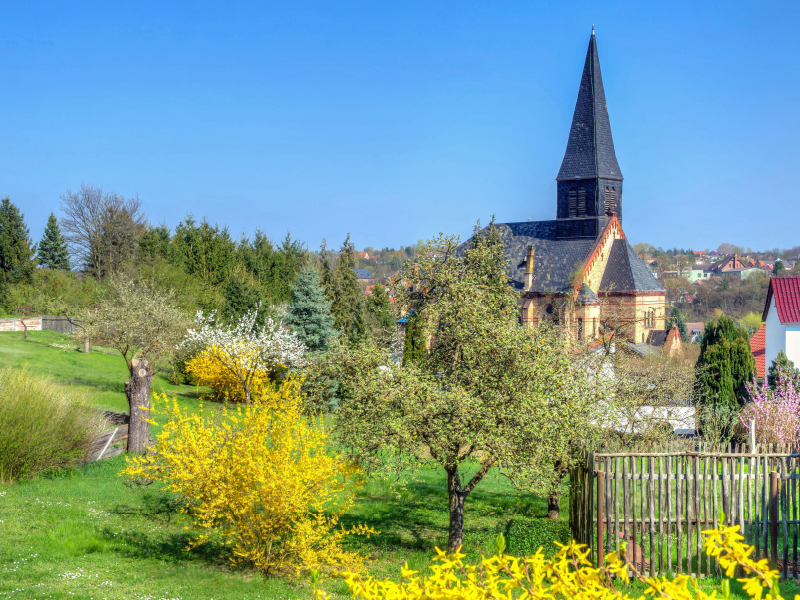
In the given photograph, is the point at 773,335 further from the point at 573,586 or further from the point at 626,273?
the point at 573,586

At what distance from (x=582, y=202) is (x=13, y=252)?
129 feet

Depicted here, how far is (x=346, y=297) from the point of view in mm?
35969

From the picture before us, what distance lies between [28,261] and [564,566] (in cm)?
5088

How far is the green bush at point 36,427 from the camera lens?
37.3 feet

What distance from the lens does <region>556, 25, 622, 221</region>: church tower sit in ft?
145

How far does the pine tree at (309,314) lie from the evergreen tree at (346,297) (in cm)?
282

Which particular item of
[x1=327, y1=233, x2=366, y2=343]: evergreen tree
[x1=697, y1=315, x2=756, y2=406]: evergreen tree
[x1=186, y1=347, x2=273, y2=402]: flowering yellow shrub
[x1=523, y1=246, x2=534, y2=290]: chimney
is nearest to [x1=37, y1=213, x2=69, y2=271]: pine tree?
[x1=327, y1=233, x2=366, y2=343]: evergreen tree

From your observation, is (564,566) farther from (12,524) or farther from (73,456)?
(73,456)

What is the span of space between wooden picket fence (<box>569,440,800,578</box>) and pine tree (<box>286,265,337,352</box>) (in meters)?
20.6

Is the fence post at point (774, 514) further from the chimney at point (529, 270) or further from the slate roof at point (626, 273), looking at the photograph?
the slate roof at point (626, 273)

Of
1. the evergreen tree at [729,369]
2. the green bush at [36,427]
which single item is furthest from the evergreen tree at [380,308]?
the green bush at [36,427]

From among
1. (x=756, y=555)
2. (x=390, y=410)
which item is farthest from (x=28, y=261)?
(x=756, y=555)

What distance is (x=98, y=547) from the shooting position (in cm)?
881

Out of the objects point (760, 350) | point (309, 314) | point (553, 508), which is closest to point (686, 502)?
point (553, 508)
